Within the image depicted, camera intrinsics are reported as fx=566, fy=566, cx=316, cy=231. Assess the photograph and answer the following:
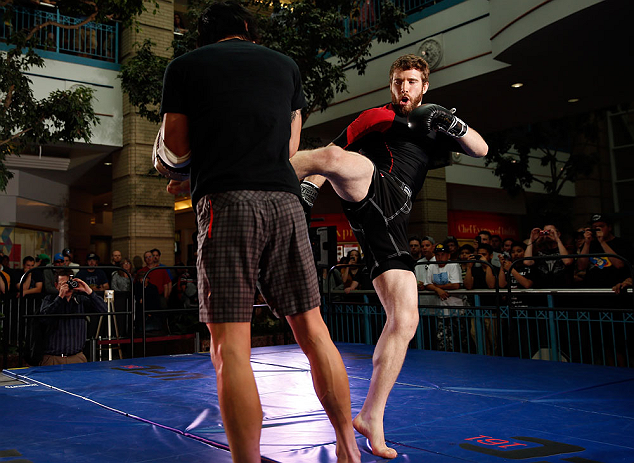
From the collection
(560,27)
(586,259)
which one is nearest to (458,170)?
(560,27)

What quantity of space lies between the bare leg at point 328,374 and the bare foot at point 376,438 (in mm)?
282

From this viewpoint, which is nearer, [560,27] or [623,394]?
[623,394]

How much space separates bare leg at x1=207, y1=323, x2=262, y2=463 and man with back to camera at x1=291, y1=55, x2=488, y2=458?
26.2 inches

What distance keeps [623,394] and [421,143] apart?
185 centimetres

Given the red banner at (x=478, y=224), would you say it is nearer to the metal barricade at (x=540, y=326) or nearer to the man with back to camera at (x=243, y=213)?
the metal barricade at (x=540, y=326)

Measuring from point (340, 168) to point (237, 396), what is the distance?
103 centimetres

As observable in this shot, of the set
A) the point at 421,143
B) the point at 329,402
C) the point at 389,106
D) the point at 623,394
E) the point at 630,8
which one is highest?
the point at 630,8

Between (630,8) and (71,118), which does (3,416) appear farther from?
(630,8)

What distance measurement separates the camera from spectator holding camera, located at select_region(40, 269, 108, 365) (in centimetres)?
583

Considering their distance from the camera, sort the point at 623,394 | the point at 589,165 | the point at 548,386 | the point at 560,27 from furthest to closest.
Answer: the point at 589,165 → the point at 560,27 → the point at 548,386 → the point at 623,394

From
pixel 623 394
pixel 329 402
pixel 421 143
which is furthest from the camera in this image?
pixel 623 394

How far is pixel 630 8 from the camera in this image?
6.47m

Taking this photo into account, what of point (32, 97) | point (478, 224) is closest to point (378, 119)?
point (32, 97)

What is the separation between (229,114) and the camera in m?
1.73
